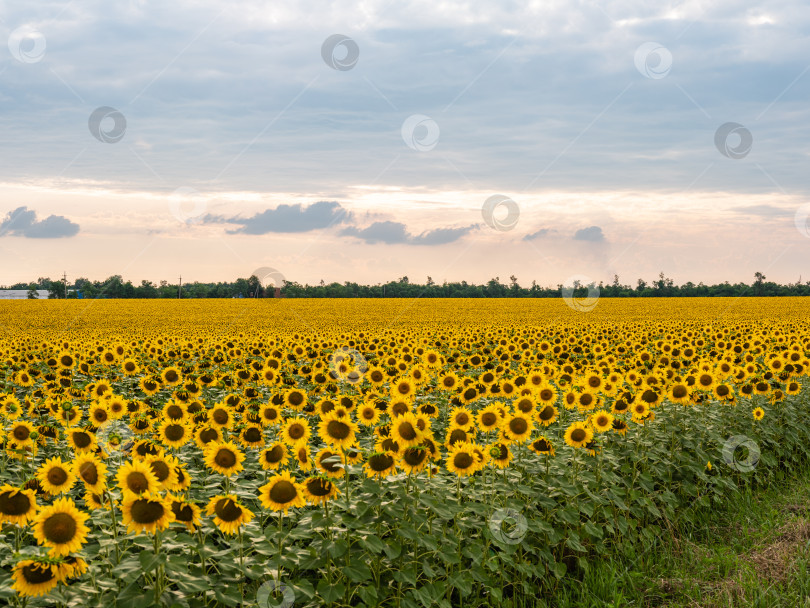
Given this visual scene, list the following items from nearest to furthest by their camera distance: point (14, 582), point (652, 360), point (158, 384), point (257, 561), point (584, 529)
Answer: point (14, 582), point (257, 561), point (584, 529), point (158, 384), point (652, 360)

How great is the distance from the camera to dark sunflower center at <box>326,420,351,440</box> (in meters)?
6.13

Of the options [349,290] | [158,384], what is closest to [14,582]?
[158,384]

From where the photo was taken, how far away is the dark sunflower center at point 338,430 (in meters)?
6.13

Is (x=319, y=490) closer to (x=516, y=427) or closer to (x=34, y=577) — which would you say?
(x=34, y=577)

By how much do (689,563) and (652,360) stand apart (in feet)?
28.5

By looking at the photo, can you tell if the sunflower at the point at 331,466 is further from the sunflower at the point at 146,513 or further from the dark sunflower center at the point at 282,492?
the sunflower at the point at 146,513

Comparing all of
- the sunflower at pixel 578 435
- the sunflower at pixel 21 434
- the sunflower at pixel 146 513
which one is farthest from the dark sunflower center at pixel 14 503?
the sunflower at pixel 578 435

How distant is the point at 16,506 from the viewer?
4.50 meters

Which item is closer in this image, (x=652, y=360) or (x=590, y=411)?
(x=590, y=411)

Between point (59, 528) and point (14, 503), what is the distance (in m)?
0.55

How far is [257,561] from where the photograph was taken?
5051 mm

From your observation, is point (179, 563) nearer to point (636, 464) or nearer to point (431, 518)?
point (431, 518)

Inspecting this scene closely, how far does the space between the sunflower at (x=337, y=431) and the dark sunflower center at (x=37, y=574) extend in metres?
2.63

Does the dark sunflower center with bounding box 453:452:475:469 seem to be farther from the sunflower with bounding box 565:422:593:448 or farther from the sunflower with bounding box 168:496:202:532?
the sunflower with bounding box 168:496:202:532
